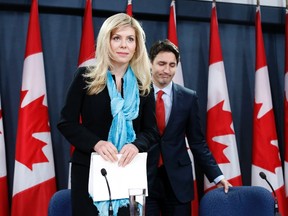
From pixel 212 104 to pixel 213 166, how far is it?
3.18 feet

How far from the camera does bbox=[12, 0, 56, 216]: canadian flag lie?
3.22 m

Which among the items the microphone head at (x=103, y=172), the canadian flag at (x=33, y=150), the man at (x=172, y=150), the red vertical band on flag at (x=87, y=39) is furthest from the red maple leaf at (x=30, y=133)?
the microphone head at (x=103, y=172)

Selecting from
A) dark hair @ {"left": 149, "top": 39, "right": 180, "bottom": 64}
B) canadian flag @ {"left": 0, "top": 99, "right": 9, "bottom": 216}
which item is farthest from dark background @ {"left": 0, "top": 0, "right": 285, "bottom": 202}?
dark hair @ {"left": 149, "top": 39, "right": 180, "bottom": 64}

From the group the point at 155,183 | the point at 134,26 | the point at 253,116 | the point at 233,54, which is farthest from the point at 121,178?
the point at 233,54

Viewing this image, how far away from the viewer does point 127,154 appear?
1450mm

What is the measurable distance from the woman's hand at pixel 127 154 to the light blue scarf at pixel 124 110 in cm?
8

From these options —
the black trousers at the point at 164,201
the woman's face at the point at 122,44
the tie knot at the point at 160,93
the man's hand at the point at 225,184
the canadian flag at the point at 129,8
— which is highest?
the canadian flag at the point at 129,8

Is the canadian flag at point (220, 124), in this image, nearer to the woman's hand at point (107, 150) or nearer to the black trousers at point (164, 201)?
the black trousers at point (164, 201)

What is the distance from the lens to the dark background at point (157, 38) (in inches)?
141

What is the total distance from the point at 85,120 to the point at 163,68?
1.26m

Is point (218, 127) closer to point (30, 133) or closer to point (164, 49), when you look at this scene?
point (164, 49)

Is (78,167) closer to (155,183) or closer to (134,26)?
(134,26)

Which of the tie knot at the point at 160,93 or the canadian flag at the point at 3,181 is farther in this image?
the canadian flag at the point at 3,181

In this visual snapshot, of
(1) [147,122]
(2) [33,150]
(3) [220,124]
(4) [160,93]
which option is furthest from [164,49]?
(1) [147,122]
